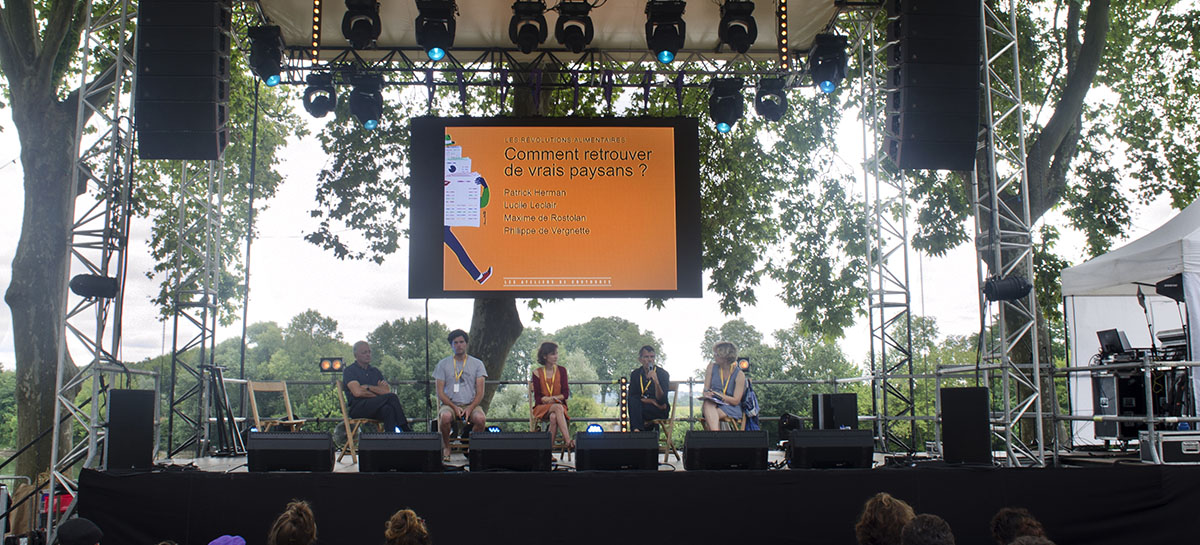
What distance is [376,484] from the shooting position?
199 inches

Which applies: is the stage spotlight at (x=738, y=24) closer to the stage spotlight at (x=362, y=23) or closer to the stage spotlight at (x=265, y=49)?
the stage spotlight at (x=362, y=23)

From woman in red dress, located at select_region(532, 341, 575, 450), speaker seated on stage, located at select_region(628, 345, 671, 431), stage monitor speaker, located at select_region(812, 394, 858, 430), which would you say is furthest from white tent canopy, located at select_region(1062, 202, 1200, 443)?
woman in red dress, located at select_region(532, 341, 575, 450)

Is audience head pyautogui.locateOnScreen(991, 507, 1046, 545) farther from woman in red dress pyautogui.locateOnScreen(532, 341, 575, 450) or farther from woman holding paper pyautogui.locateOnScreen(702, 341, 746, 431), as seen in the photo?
woman in red dress pyautogui.locateOnScreen(532, 341, 575, 450)

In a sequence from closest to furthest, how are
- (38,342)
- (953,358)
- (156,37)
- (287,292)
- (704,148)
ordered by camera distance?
(156,37) → (38,342) → (704,148) → (287,292) → (953,358)

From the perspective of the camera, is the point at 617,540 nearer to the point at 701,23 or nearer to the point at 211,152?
the point at 211,152

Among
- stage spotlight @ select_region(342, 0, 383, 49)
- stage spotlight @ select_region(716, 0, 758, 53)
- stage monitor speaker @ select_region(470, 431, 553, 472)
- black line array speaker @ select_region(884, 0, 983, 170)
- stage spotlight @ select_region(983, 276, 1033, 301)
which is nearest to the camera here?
stage monitor speaker @ select_region(470, 431, 553, 472)

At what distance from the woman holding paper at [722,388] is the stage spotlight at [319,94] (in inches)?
174

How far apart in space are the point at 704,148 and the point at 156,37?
25.2ft

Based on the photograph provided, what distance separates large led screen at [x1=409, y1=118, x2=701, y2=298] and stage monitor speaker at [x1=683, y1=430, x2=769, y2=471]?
8.04 ft

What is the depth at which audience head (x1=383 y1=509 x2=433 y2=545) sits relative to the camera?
2.82m

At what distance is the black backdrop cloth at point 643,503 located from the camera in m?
5.01

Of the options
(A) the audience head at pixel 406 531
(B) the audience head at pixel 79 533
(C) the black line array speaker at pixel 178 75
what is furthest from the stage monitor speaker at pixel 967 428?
(C) the black line array speaker at pixel 178 75

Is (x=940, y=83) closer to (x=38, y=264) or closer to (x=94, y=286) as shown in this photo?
(x=94, y=286)

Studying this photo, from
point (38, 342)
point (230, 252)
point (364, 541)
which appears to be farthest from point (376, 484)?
point (230, 252)
